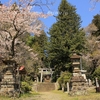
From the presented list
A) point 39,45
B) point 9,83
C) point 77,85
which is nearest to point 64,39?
point 39,45

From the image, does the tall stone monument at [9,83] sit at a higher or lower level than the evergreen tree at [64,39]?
lower

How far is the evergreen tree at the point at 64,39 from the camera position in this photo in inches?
1094

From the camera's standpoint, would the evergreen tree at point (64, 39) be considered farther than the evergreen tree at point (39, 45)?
No

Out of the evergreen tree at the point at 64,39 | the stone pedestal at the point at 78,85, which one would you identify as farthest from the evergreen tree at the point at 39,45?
the stone pedestal at the point at 78,85

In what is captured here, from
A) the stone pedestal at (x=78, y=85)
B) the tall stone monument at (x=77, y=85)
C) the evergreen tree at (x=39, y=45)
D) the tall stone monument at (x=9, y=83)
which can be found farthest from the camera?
the evergreen tree at (x=39, y=45)

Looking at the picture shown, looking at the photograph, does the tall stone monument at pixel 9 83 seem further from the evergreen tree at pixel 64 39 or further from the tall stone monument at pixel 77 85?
the evergreen tree at pixel 64 39

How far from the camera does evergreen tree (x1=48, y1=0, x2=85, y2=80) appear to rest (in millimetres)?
27797

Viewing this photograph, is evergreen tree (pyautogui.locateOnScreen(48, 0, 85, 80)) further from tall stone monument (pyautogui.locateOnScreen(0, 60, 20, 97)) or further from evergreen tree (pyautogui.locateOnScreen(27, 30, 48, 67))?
tall stone monument (pyautogui.locateOnScreen(0, 60, 20, 97))

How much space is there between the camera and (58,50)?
28.1 meters

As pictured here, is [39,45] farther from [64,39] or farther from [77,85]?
[77,85]

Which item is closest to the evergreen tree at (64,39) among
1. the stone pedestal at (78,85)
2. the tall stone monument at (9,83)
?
the stone pedestal at (78,85)

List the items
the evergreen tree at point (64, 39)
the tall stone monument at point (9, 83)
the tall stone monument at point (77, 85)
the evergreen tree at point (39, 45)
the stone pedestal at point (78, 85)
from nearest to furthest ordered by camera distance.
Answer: the tall stone monument at point (9, 83) → the tall stone monument at point (77, 85) → the stone pedestal at point (78, 85) → the evergreen tree at point (64, 39) → the evergreen tree at point (39, 45)

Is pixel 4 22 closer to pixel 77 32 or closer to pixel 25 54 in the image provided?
pixel 25 54

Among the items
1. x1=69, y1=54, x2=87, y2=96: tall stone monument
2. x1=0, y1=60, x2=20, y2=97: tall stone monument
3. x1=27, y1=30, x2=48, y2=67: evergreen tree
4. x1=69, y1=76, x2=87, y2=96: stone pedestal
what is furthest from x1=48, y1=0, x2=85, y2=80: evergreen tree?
x1=0, y1=60, x2=20, y2=97: tall stone monument
